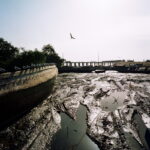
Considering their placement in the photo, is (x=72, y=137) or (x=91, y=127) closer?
(x=72, y=137)

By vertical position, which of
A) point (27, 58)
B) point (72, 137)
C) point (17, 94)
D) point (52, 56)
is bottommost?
point (72, 137)

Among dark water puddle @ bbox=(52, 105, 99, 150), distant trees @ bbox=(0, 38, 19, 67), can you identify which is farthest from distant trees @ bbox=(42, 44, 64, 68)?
dark water puddle @ bbox=(52, 105, 99, 150)

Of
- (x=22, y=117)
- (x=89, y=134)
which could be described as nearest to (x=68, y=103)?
(x=22, y=117)

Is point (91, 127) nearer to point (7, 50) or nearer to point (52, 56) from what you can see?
point (7, 50)

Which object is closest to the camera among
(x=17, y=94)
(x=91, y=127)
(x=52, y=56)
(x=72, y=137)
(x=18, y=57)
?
(x=72, y=137)

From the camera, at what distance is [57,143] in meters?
10.7

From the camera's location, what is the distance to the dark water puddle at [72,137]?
10.5 metres

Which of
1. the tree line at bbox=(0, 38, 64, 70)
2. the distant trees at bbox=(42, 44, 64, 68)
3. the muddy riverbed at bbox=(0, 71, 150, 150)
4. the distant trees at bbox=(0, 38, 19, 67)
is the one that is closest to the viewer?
the muddy riverbed at bbox=(0, 71, 150, 150)

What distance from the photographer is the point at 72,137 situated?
38.6ft

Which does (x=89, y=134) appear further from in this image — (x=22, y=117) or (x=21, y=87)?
(x=21, y=87)

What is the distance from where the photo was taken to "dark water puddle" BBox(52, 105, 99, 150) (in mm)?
10486

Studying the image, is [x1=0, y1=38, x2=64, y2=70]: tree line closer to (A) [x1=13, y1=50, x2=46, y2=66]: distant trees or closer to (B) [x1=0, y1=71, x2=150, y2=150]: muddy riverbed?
(A) [x1=13, y1=50, x2=46, y2=66]: distant trees

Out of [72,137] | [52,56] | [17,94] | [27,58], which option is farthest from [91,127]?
[52,56]

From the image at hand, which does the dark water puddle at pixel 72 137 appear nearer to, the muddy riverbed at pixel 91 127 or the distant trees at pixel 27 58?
the muddy riverbed at pixel 91 127
